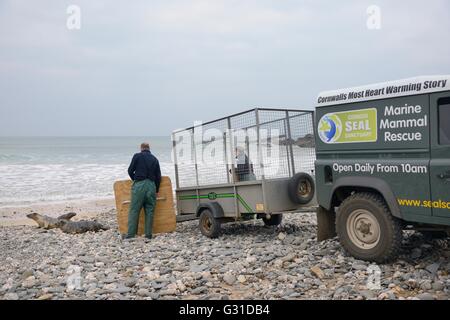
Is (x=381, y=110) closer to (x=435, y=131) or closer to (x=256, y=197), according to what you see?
(x=435, y=131)

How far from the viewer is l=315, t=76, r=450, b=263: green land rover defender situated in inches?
228

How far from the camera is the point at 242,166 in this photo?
9125 mm

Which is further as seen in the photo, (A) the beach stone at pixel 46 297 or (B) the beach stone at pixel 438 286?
(A) the beach stone at pixel 46 297

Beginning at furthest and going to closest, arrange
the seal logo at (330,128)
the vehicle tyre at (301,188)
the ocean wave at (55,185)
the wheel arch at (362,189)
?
the ocean wave at (55,185)
the vehicle tyre at (301,188)
the seal logo at (330,128)
the wheel arch at (362,189)

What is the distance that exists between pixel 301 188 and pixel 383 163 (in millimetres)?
2556

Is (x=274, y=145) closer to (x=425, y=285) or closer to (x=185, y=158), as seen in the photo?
(x=185, y=158)

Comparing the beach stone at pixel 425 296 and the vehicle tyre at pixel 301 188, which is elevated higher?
the vehicle tyre at pixel 301 188

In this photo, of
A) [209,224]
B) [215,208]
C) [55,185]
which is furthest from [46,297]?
[55,185]

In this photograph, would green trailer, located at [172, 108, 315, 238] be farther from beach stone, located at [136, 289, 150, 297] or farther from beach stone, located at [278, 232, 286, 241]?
beach stone, located at [136, 289, 150, 297]

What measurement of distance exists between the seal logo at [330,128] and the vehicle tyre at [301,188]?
1.58 metres

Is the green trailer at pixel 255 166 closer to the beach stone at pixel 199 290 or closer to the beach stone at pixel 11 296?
the beach stone at pixel 199 290

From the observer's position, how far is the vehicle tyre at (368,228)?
6.29 m

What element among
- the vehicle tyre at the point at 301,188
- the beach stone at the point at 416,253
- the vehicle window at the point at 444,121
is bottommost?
the beach stone at the point at 416,253

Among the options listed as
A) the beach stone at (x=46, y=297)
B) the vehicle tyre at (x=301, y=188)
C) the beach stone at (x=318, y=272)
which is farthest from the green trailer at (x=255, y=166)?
the beach stone at (x=46, y=297)
